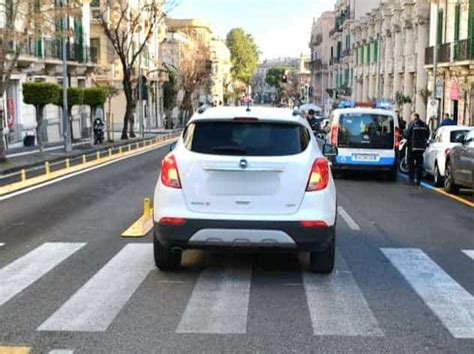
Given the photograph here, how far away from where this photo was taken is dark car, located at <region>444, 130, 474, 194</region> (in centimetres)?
1548

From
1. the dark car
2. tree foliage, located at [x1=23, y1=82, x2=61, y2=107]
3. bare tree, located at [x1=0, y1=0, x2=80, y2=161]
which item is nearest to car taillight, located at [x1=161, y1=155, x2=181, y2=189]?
the dark car

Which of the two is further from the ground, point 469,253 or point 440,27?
point 440,27

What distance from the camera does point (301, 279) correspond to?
778 cm

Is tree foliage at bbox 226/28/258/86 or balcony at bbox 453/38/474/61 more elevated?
tree foliage at bbox 226/28/258/86

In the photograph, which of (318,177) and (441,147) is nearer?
(318,177)

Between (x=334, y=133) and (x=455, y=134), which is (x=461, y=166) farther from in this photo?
(x=334, y=133)

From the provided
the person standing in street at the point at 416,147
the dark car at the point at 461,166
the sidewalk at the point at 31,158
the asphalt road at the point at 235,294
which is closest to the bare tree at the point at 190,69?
the sidewalk at the point at 31,158

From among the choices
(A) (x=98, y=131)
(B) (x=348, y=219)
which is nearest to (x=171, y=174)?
(B) (x=348, y=219)

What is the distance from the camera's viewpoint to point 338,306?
669 cm

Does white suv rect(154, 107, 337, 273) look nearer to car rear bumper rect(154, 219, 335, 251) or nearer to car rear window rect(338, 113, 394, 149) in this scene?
car rear bumper rect(154, 219, 335, 251)

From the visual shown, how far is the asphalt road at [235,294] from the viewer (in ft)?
18.8

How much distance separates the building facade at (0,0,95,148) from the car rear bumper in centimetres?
2184

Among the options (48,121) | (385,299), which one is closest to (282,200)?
(385,299)

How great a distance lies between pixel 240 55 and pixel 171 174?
153748mm
